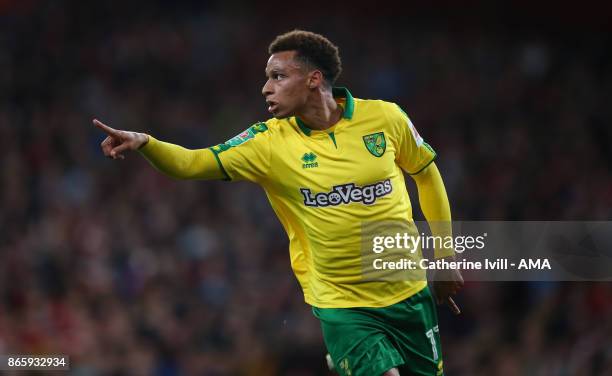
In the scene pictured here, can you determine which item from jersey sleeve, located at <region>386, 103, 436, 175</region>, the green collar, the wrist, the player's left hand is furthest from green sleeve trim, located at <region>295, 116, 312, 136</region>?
the player's left hand

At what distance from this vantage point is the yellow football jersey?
224 inches

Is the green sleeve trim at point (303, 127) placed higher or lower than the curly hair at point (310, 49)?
lower

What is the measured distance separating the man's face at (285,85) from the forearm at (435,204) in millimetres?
924

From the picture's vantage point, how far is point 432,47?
14.6 m

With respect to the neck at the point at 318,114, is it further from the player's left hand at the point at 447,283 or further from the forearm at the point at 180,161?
the player's left hand at the point at 447,283

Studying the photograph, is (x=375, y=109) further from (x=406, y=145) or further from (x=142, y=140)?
(x=142, y=140)

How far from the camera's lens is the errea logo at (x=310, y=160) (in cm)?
571

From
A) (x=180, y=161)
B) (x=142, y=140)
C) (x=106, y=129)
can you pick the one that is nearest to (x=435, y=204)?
(x=180, y=161)

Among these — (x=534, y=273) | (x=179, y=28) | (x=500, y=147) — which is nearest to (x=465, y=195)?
(x=500, y=147)

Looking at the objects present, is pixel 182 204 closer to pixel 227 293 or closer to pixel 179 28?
pixel 227 293

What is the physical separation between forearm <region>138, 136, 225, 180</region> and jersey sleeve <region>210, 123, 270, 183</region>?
0.05 m

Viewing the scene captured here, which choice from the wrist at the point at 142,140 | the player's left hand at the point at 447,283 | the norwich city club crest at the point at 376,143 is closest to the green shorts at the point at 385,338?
the player's left hand at the point at 447,283

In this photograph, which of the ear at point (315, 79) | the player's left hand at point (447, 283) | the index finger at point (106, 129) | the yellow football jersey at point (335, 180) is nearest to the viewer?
the index finger at point (106, 129)

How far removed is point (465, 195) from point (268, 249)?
95.7 inches
